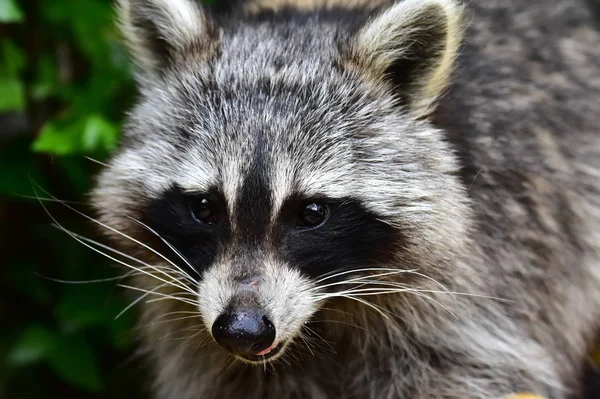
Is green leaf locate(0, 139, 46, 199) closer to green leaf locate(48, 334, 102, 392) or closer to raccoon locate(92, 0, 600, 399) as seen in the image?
green leaf locate(48, 334, 102, 392)

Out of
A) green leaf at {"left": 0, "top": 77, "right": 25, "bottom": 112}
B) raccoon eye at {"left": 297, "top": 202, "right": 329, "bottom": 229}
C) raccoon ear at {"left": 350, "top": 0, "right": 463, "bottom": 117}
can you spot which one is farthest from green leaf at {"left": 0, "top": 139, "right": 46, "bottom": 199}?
raccoon ear at {"left": 350, "top": 0, "right": 463, "bottom": 117}

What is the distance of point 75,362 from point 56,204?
2.42 ft

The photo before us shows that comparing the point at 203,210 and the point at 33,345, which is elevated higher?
the point at 203,210

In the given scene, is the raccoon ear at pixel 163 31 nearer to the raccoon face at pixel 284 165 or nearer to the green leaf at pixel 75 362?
the raccoon face at pixel 284 165

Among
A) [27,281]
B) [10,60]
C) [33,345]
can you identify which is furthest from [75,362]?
[10,60]

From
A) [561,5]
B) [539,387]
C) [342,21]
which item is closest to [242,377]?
[539,387]

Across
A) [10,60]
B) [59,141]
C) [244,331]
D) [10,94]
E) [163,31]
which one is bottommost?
[244,331]

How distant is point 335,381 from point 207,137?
103 centimetres

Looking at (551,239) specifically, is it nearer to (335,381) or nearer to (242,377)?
(335,381)

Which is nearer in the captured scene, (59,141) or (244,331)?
(244,331)

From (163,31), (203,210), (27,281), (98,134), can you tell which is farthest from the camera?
(27,281)

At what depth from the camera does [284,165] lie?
2738 mm

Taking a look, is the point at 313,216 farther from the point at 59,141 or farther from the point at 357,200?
the point at 59,141

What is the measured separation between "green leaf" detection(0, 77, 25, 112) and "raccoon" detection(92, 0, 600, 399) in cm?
85
